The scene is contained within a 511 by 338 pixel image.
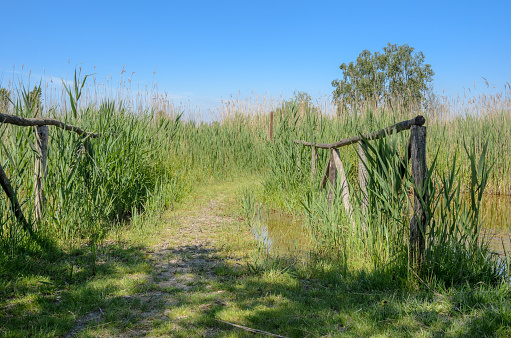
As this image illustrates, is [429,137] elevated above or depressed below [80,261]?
above

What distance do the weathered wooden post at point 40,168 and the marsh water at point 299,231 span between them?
2.59 m

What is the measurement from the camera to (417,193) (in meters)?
3.06

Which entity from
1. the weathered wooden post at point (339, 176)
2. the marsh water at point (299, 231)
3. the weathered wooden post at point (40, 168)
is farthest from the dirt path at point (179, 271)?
the weathered wooden post at point (339, 176)

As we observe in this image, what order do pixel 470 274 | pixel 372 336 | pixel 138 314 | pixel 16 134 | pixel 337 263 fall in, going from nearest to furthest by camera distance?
pixel 372 336 < pixel 138 314 < pixel 470 274 < pixel 337 263 < pixel 16 134

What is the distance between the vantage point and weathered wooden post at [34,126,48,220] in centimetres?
431

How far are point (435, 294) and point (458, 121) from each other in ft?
27.7

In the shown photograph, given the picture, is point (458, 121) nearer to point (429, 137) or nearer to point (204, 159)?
point (429, 137)

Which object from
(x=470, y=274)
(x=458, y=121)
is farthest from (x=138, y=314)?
(x=458, y=121)

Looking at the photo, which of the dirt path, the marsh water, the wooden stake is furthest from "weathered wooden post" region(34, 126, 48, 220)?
the wooden stake

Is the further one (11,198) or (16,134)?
(16,134)

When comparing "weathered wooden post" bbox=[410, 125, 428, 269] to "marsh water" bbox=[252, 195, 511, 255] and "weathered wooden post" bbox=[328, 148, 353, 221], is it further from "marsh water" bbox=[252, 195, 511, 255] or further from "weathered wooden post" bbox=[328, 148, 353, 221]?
"weathered wooden post" bbox=[328, 148, 353, 221]

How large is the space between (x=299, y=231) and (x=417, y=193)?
2676mm

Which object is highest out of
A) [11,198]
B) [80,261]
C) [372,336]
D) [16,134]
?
[16,134]

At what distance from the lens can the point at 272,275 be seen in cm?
355
